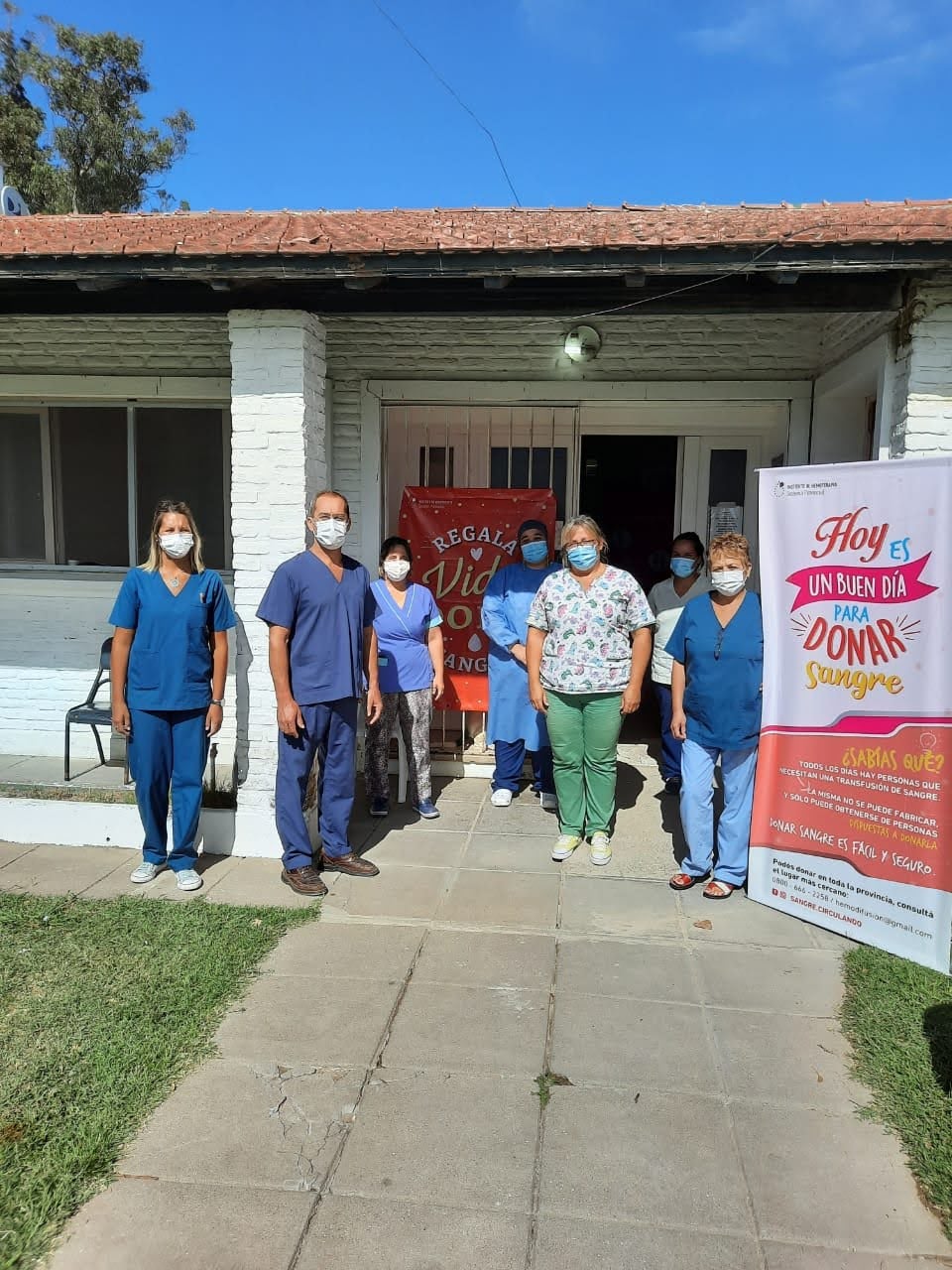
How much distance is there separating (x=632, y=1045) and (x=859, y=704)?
5.59ft

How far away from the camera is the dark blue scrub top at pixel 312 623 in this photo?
13.8 feet

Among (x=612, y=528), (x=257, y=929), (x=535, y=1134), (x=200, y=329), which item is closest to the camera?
(x=535, y=1134)

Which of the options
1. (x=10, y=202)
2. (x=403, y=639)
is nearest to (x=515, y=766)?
(x=403, y=639)

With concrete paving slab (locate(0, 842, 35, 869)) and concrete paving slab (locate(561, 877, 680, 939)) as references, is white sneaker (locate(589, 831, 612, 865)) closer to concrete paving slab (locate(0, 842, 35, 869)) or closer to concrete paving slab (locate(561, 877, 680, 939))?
concrete paving slab (locate(561, 877, 680, 939))

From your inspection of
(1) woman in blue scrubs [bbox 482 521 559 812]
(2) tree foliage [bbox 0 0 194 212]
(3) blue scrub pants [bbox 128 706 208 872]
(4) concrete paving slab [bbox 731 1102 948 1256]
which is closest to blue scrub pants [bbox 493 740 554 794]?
(1) woman in blue scrubs [bbox 482 521 559 812]

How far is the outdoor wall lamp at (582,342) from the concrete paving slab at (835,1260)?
A: 498 cm

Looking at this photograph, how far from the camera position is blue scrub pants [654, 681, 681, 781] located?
571cm

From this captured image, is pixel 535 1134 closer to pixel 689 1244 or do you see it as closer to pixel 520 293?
pixel 689 1244

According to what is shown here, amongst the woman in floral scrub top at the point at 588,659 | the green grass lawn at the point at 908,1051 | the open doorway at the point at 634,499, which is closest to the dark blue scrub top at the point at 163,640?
the woman in floral scrub top at the point at 588,659

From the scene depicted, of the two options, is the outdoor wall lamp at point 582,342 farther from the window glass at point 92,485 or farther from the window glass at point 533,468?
the window glass at point 92,485

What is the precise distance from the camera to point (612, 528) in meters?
10.3

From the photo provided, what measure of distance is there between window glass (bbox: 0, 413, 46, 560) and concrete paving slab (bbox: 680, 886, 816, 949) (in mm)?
5375

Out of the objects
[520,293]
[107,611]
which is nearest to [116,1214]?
[520,293]

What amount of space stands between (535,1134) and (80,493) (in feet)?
18.8
